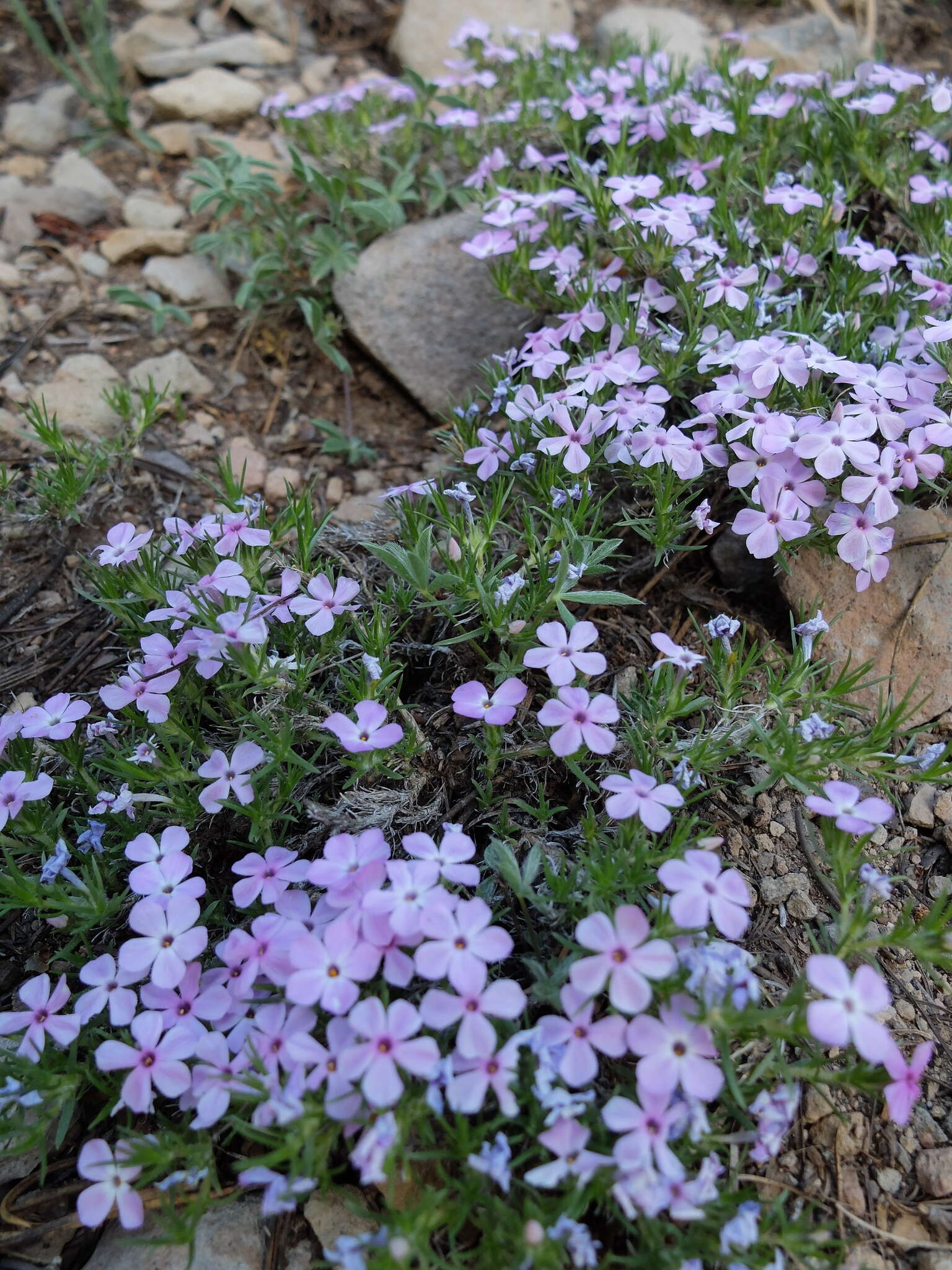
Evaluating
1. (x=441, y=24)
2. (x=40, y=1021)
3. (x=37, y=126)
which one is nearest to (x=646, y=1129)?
(x=40, y=1021)

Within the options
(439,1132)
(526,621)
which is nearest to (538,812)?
(526,621)

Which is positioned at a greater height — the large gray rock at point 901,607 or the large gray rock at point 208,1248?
the large gray rock at point 901,607

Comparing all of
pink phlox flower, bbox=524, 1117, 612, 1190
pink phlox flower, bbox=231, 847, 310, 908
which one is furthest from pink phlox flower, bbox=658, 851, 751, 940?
pink phlox flower, bbox=231, 847, 310, 908

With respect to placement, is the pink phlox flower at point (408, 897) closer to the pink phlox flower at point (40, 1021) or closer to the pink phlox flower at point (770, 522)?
the pink phlox flower at point (40, 1021)

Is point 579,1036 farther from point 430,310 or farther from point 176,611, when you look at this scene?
point 430,310

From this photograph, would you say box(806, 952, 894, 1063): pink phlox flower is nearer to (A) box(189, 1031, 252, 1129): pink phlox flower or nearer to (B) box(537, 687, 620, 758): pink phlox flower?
(B) box(537, 687, 620, 758): pink phlox flower

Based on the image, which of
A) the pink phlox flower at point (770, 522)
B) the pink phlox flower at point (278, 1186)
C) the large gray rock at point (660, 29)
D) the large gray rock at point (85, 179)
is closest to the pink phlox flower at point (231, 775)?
the pink phlox flower at point (278, 1186)

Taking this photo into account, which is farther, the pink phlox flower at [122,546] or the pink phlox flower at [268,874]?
the pink phlox flower at [122,546]
